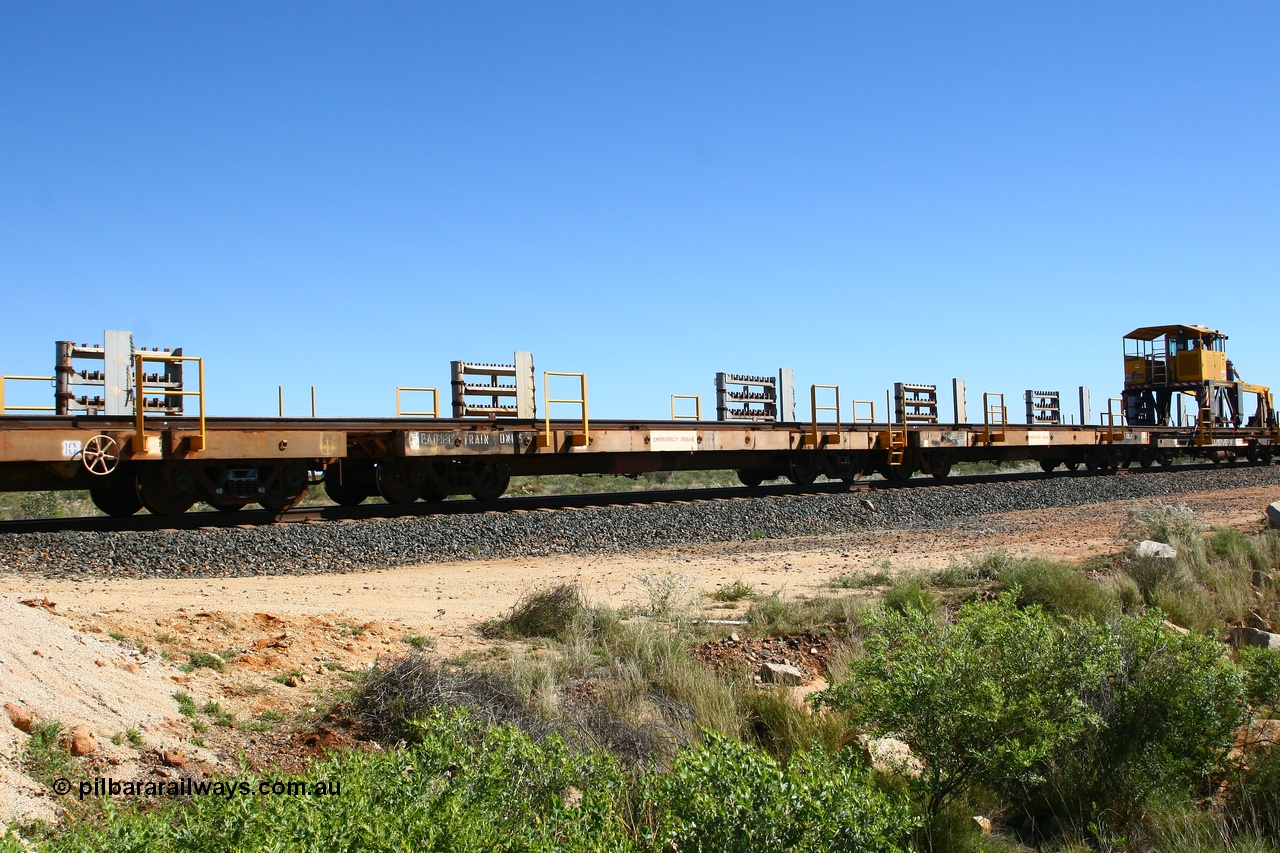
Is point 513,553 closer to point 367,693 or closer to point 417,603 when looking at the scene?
point 417,603

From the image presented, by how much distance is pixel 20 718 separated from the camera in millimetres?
4258

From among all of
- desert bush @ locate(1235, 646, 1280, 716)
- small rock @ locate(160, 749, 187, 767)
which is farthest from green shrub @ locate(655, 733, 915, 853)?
desert bush @ locate(1235, 646, 1280, 716)

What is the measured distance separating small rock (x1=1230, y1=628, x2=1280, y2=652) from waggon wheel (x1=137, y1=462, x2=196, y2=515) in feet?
40.8

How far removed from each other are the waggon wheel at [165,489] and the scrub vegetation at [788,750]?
24.8 ft

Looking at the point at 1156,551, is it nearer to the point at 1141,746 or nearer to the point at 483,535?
the point at 1141,746

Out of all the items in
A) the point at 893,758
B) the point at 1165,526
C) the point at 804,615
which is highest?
the point at 1165,526

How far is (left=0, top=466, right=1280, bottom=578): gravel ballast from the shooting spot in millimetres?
10938

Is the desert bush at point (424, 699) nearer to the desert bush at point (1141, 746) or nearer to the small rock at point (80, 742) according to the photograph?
the small rock at point (80, 742)

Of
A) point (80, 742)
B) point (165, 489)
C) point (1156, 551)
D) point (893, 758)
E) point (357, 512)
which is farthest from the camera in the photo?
point (357, 512)

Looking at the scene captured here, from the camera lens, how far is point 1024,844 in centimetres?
480

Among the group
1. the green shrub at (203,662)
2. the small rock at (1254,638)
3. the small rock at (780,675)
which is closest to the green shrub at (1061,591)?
the small rock at (1254,638)

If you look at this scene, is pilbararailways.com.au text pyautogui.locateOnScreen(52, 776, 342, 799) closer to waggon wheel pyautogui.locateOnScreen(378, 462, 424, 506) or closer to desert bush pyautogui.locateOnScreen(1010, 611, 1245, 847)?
desert bush pyautogui.locateOnScreen(1010, 611, 1245, 847)

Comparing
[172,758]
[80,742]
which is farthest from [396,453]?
[80,742]

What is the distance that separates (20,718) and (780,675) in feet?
14.9
